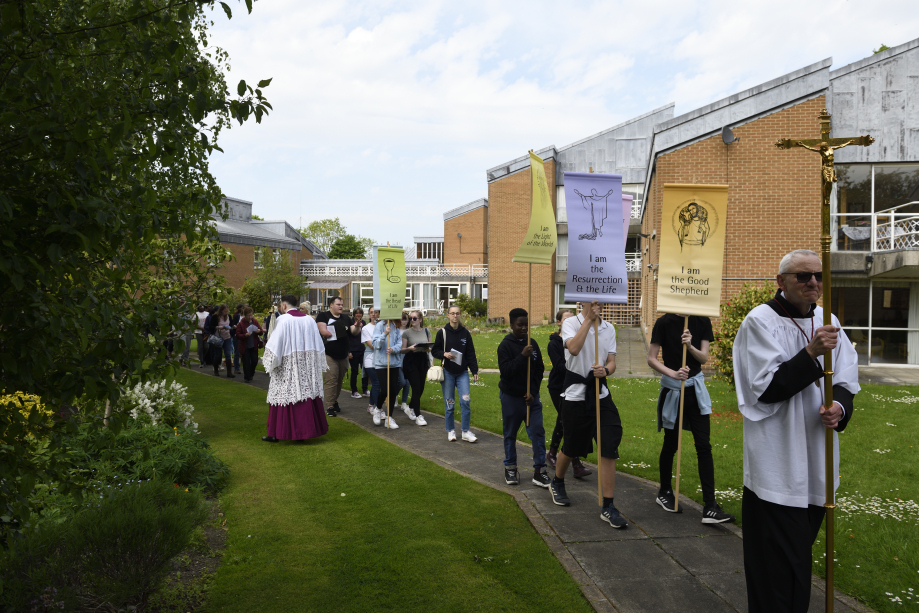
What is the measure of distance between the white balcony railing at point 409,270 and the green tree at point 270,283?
10778 mm

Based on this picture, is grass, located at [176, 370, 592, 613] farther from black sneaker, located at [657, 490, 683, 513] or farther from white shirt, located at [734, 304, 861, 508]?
white shirt, located at [734, 304, 861, 508]

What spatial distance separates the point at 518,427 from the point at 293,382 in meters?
3.77

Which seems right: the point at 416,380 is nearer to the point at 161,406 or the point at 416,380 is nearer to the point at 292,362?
the point at 292,362

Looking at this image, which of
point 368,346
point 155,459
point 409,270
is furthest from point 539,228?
point 409,270

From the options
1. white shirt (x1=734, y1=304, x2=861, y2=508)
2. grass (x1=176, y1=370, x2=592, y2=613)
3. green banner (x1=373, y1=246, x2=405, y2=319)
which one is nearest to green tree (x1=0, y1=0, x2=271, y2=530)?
grass (x1=176, y1=370, x2=592, y2=613)

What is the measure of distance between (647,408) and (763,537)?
348 inches

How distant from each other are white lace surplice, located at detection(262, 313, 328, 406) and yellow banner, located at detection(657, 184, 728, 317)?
17.3ft

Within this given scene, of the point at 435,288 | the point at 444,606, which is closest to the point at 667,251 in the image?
the point at 444,606

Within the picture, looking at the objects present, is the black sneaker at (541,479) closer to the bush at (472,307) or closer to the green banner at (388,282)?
the green banner at (388,282)

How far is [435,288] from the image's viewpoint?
52.6m

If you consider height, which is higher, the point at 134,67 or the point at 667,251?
the point at 134,67

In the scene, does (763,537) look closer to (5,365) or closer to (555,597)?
(555,597)

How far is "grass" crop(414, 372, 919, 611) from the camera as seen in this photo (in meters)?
4.84

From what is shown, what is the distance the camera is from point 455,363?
927 centimetres
